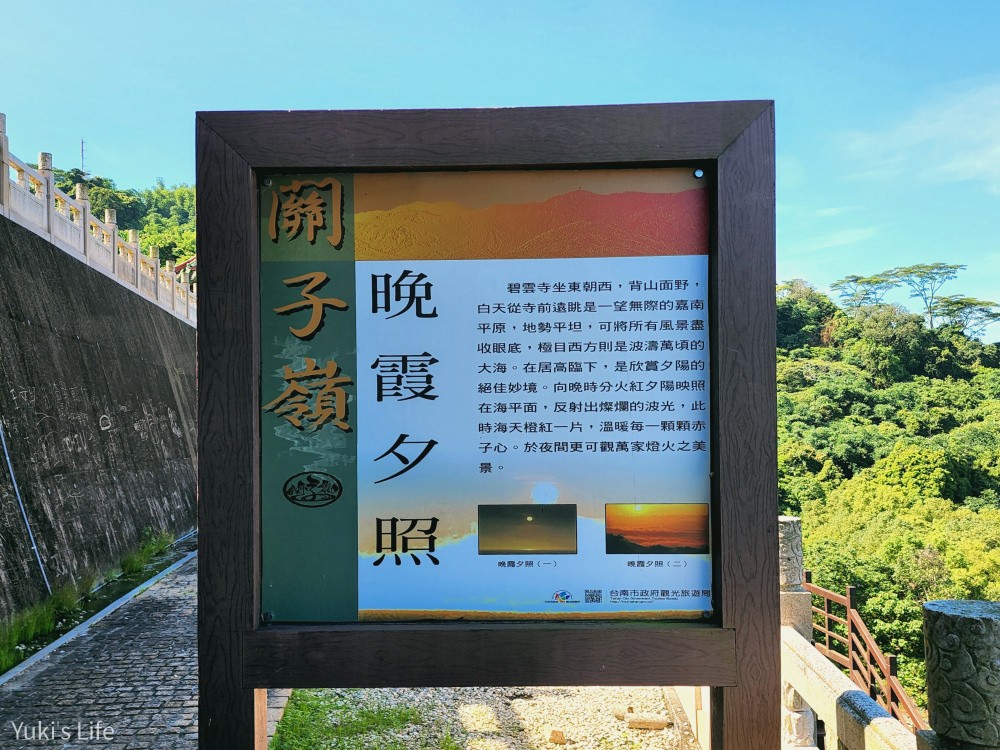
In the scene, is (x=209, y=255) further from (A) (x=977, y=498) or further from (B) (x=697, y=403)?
(A) (x=977, y=498)

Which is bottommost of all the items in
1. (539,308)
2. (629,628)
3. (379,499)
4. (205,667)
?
(205,667)

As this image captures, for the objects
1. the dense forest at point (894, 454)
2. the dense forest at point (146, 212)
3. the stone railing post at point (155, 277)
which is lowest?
the dense forest at point (894, 454)

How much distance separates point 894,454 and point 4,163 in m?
28.7

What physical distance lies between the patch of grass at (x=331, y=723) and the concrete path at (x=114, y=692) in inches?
10.9

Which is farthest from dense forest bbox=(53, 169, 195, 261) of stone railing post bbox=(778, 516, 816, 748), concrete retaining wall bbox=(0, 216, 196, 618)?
stone railing post bbox=(778, 516, 816, 748)

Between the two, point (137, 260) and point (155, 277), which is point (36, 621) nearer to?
point (137, 260)

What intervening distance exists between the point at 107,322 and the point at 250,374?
1098 centimetres

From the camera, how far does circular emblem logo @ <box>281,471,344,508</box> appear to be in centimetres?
187

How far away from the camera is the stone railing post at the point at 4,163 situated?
7852mm

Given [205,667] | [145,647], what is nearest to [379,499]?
[205,667]

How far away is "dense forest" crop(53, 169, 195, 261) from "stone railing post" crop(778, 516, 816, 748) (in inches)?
1454

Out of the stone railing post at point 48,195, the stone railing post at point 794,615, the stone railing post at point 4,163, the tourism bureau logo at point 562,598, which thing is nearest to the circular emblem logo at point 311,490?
the tourism bureau logo at point 562,598

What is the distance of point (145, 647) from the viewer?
19.8 ft

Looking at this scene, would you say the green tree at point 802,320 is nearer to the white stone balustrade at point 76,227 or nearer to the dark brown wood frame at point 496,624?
the white stone balustrade at point 76,227
